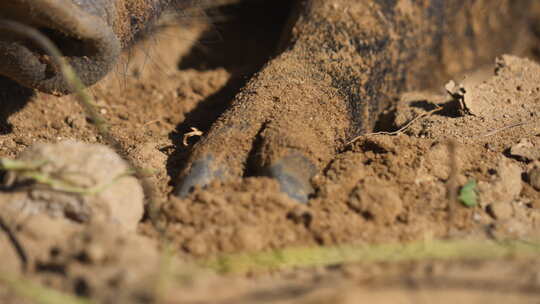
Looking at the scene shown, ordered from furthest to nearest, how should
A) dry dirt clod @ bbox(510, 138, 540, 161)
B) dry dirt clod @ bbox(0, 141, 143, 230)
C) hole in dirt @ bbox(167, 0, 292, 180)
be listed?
hole in dirt @ bbox(167, 0, 292, 180)
dry dirt clod @ bbox(510, 138, 540, 161)
dry dirt clod @ bbox(0, 141, 143, 230)

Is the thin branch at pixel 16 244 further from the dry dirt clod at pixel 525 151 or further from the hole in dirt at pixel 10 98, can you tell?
the dry dirt clod at pixel 525 151

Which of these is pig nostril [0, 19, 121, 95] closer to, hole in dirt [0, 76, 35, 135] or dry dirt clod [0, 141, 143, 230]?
dry dirt clod [0, 141, 143, 230]

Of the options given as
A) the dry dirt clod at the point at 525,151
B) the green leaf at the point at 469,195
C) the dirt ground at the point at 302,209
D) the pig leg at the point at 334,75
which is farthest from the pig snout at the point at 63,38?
the dry dirt clod at the point at 525,151

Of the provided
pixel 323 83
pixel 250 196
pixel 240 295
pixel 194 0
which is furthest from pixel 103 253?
pixel 194 0

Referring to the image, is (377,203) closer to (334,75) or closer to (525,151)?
(525,151)

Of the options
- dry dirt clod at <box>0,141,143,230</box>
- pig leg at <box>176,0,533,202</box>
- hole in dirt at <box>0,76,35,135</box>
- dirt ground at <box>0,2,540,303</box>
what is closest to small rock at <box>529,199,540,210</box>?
dirt ground at <box>0,2,540,303</box>

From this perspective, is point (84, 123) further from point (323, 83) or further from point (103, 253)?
point (103, 253)

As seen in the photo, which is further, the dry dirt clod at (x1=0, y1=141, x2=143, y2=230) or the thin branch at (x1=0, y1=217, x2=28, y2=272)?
the dry dirt clod at (x1=0, y1=141, x2=143, y2=230)

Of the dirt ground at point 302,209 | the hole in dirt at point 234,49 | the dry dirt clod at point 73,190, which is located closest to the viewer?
the dirt ground at point 302,209
